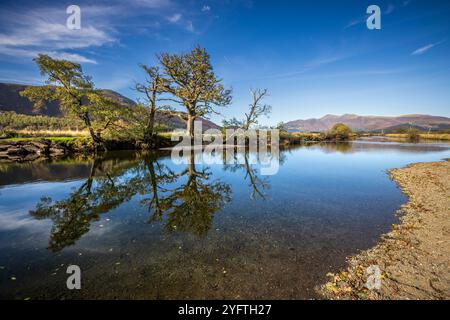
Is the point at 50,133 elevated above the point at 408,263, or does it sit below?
above

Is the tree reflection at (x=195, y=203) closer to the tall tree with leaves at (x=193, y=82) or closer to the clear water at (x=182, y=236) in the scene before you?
the clear water at (x=182, y=236)

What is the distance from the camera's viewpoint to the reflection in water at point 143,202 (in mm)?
5777

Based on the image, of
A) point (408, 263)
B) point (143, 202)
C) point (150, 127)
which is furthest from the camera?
point (150, 127)

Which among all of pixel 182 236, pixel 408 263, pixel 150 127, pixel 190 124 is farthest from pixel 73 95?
pixel 408 263

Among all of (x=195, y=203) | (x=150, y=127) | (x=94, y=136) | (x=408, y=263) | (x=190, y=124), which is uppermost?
(x=190, y=124)

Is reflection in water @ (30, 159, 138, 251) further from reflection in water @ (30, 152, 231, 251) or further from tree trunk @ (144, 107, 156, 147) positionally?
tree trunk @ (144, 107, 156, 147)

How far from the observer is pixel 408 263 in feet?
13.2

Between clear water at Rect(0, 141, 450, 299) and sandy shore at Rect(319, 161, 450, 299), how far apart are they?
311mm

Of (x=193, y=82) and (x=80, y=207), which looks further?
(x=193, y=82)

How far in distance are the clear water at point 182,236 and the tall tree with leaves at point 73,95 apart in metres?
15.0

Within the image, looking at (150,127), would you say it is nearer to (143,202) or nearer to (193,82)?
(193,82)

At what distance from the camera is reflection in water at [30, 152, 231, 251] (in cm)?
578

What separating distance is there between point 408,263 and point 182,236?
5.00 metres

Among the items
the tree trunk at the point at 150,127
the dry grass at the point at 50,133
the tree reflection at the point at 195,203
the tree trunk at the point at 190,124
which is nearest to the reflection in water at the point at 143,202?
the tree reflection at the point at 195,203
